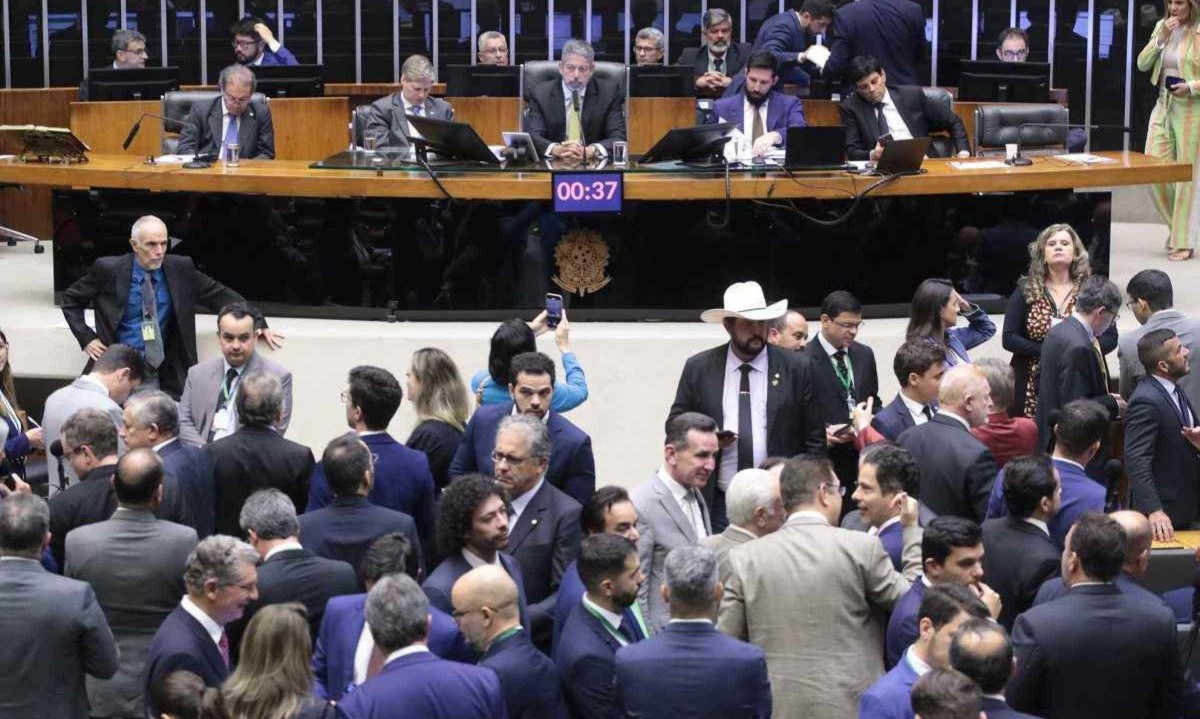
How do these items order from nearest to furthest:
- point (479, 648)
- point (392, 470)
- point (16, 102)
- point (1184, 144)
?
point (479, 648) → point (392, 470) → point (1184, 144) → point (16, 102)

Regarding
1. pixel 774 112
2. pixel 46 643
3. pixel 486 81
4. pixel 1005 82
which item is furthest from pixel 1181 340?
pixel 486 81

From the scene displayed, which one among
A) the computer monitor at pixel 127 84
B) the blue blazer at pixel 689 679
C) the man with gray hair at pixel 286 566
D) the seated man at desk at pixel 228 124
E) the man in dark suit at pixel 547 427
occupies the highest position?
the computer monitor at pixel 127 84

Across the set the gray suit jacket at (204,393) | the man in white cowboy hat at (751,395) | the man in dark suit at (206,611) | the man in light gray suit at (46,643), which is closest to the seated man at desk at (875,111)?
the man in white cowboy hat at (751,395)

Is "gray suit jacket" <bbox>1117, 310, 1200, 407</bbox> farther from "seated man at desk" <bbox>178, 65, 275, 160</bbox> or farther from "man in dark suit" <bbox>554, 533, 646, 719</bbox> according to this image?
"seated man at desk" <bbox>178, 65, 275, 160</bbox>

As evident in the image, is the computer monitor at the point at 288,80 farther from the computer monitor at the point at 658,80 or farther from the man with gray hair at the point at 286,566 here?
the man with gray hair at the point at 286,566

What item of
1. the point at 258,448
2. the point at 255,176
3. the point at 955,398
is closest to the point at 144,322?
the point at 255,176

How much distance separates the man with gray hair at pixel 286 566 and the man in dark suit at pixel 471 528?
29cm

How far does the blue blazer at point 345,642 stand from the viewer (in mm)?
5125

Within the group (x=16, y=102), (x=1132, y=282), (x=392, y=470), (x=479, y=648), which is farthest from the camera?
(x=16, y=102)

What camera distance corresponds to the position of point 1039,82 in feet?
44.2

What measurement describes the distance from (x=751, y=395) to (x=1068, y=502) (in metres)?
1.52

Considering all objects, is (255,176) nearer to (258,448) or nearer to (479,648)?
(258,448)

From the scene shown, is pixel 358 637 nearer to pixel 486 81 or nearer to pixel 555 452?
pixel 555 452

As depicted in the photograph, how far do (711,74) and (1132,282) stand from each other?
540 centimetres
